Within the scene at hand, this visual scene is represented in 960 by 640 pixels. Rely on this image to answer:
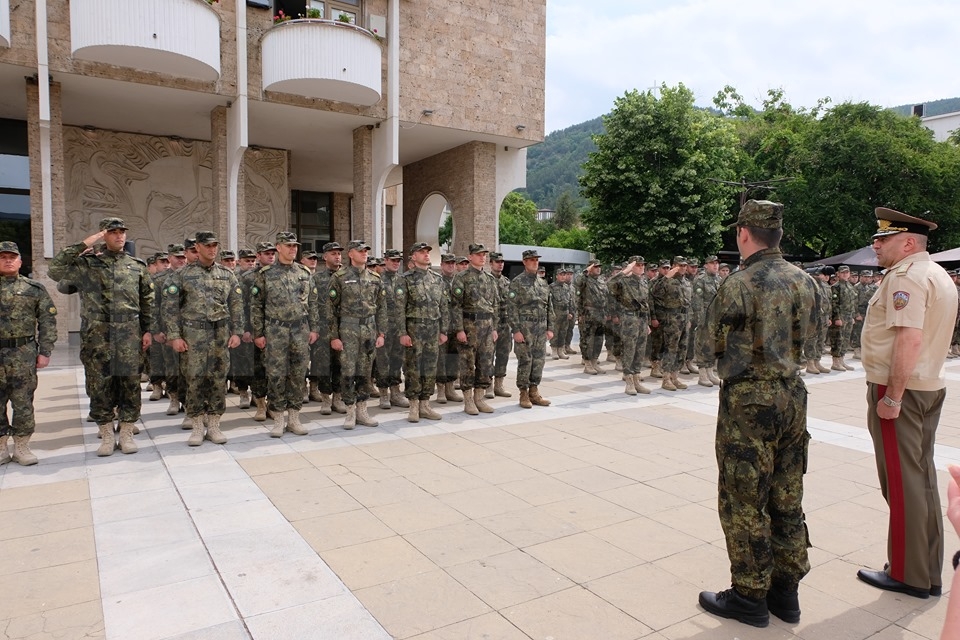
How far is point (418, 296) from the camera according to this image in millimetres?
7195

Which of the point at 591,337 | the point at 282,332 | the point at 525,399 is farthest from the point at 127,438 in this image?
the point at 591,337

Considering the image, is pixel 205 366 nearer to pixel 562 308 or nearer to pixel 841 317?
pixel 562 308

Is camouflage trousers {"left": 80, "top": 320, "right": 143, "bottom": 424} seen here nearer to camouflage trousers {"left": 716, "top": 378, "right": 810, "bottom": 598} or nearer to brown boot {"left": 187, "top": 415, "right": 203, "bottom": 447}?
brown boot {"left": 187, "top": 415, "right": 203, "bottom": 447}

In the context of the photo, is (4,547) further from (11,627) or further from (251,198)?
(251,198)

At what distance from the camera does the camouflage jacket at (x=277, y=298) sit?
6.39m

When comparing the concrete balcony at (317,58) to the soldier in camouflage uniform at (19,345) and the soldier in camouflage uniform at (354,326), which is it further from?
the soldier in camouflage uniform at (19,345)

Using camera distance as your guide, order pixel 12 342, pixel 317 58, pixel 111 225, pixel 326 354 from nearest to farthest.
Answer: pixel 12 342, pixel 111 225, pixel 326 354, pixel 317 58

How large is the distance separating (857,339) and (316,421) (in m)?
12.3

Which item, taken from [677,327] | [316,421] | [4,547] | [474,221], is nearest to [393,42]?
[474,221]

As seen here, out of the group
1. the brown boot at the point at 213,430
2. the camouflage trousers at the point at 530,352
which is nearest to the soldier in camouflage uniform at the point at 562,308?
the camouflage trousers at the point at 530,352

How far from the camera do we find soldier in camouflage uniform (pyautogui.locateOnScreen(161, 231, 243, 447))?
5.96 m

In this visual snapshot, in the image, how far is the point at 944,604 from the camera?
323 cm

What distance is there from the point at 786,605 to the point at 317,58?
Result: 46.5ft

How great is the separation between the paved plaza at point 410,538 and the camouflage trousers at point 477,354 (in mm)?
1009
